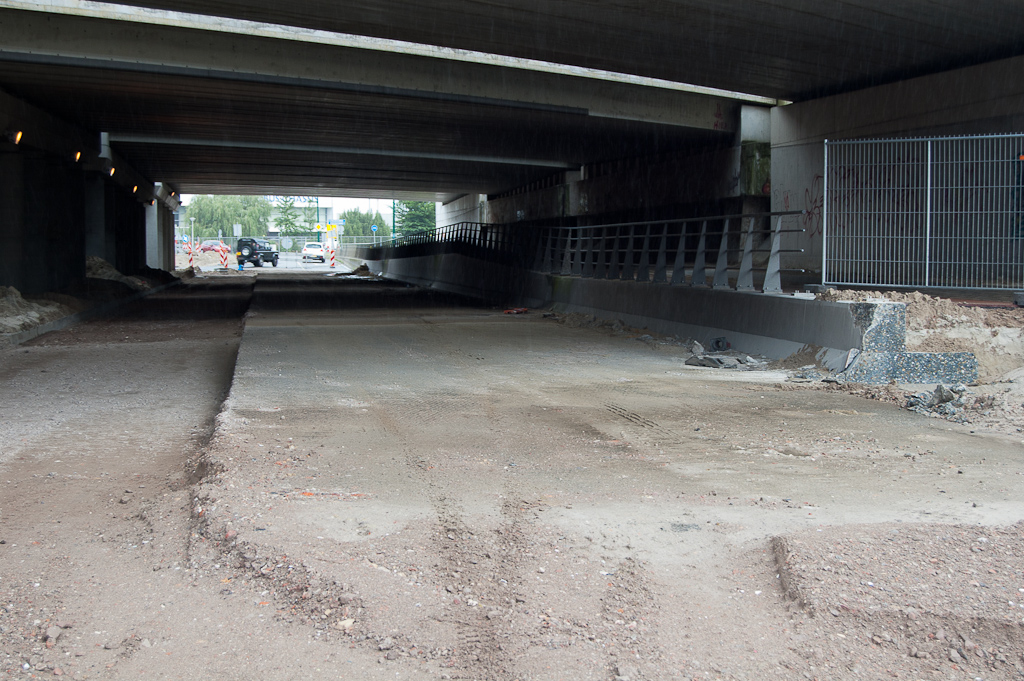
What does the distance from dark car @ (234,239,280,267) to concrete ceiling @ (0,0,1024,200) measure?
39067 millimetres

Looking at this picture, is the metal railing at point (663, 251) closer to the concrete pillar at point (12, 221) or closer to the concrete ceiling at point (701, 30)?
the concrete ceiling at point (701, 30)

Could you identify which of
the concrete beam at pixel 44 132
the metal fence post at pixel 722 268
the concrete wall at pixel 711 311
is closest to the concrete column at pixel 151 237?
the concrete beam at pixel 44 132

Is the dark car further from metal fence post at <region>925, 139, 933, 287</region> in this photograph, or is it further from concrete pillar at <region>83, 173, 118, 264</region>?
metal fence post at <region>925, 139, 933, 287</region>

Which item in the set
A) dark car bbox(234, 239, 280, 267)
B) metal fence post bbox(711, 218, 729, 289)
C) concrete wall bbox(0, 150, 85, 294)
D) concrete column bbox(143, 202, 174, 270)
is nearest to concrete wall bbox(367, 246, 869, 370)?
metal fence post bbox(711, 218, 729, 289)

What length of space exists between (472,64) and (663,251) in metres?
7.96

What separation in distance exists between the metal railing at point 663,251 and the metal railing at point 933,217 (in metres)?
1.01

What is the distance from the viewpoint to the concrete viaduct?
16.9m

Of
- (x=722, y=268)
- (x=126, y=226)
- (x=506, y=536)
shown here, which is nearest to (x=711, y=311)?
(x=722, y=268)

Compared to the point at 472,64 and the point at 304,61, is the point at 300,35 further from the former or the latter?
the point at 472,64

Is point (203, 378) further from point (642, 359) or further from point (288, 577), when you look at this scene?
point (288, 577)

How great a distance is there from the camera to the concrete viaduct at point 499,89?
1686 centimetres

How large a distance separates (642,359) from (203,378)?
251 inches

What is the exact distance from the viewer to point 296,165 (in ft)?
132

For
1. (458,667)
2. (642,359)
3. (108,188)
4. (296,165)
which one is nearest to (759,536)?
(458,667)
